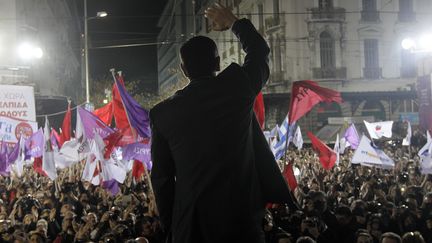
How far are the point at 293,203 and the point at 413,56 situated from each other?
4017 centimetres

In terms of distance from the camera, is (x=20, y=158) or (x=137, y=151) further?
(x=20, y=158)

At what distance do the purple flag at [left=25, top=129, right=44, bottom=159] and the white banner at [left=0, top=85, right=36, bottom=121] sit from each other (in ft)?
1.98

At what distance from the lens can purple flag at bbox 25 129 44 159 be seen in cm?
1499

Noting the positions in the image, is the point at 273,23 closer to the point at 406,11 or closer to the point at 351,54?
the point at 351,54

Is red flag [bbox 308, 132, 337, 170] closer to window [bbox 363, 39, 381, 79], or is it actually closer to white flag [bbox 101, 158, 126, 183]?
white flag [bbox 101, 158, 126, 183]

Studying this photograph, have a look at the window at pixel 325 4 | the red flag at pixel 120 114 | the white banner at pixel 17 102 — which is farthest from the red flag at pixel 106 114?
the window at pixel 325 4

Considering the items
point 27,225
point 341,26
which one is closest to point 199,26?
point 341,26

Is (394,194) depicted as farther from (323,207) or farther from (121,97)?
(121,97)

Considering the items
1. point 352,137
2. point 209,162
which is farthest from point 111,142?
point 209,162

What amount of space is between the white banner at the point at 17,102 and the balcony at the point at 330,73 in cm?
2662

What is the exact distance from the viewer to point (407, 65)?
40.0m

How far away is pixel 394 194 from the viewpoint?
36.0ft

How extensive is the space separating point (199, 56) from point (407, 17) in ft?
135

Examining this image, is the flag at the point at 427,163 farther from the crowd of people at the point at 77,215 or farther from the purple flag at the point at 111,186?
the purple flag at the point at 111,186
